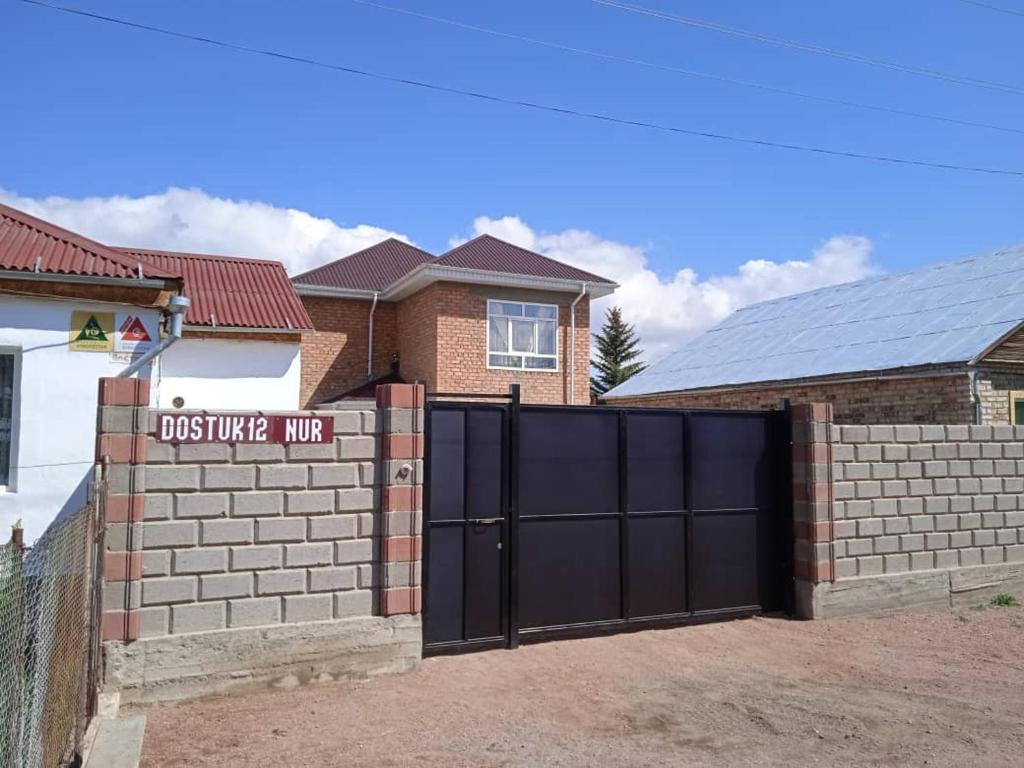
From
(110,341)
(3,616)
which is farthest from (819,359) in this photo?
(3,616)

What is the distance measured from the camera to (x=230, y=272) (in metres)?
16.2

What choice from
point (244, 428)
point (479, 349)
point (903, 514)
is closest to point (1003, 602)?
point (903, 514)

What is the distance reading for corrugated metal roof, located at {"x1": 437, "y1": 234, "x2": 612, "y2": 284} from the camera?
2020 cm

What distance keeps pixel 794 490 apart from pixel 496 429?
3384mm

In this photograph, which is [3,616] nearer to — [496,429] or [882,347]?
[496,429]

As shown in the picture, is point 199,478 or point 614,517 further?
point 614,517

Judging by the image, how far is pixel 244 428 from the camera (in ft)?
20.0

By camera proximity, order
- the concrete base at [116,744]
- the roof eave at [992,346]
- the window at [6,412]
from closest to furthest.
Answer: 1. the concrete base at [116,744]
2. the window at [6,412]
3. the roof eave at [992,346]

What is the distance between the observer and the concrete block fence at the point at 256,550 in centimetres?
571

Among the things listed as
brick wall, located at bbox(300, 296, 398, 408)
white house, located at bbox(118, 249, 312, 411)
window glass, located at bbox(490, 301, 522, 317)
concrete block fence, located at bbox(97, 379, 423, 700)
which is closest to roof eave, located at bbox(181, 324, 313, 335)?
white house, located at bbox(118, 249, 312, 411)

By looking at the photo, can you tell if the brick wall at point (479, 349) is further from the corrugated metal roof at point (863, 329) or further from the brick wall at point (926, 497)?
the brick wall at point (926, 497)

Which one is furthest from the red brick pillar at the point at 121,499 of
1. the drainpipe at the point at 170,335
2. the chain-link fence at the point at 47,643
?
the drainpipe at the point at 170,335

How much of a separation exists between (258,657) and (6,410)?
204 inches

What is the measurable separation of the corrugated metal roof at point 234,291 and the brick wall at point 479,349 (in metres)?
4.15
